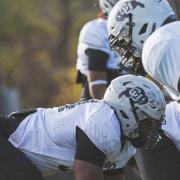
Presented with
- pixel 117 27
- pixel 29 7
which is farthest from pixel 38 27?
pixel 117 27

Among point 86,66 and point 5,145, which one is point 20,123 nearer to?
point 5,145

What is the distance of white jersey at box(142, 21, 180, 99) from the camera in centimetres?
379

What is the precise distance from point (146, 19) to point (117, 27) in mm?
163

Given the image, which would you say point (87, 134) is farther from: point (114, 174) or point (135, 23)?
point (135, 23)

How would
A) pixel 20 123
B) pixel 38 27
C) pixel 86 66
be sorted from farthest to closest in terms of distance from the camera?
pixel 38 27 < pixel 86 66 < pixel 20 123

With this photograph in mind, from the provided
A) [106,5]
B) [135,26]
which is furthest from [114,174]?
[106,5]

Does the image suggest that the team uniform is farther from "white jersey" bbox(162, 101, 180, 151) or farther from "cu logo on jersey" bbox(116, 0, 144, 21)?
"white jersey" bbox(162, 101, 180, 151)

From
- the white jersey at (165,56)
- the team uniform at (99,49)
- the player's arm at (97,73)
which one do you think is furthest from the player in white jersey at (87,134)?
the team uniform at (99,49)

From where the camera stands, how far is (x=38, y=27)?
21.7m

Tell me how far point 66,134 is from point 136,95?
381mm

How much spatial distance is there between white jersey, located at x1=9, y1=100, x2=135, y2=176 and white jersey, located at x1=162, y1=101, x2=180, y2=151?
21cm

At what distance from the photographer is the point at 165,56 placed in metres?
3.84

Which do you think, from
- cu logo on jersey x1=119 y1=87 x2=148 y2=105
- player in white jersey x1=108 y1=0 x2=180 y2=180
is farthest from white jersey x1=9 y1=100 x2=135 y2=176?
player in white jersey x1=108 y1=0 x2=180 y2=180

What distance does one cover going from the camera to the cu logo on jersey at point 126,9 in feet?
15.8
